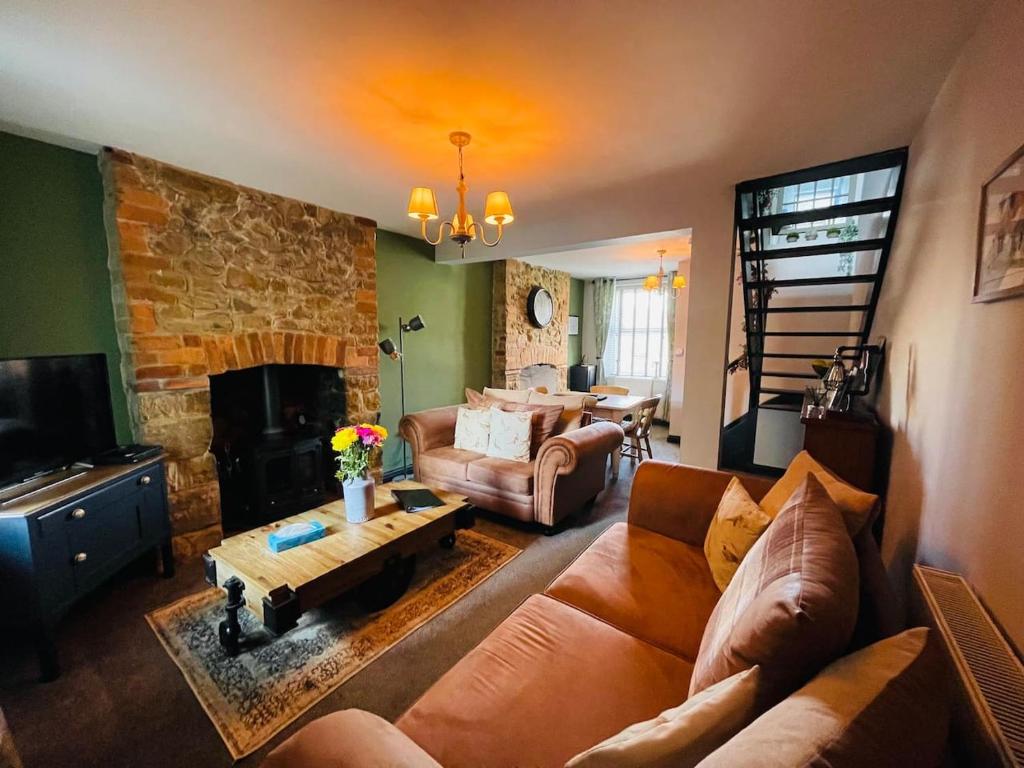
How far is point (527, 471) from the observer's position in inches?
114

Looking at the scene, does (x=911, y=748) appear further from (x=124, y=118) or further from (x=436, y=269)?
(x=436, y=269)

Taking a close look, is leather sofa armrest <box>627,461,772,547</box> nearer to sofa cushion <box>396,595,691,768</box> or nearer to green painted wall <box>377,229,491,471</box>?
sofa cushion <box>396,595,691,768</box>

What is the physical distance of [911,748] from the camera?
0.55m

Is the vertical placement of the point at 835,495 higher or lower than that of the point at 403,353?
lower

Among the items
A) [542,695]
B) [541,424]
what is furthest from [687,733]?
[541,424]

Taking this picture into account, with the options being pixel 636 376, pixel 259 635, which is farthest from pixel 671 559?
pixel 636 376

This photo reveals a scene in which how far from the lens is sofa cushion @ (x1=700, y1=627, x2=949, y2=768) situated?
517mm

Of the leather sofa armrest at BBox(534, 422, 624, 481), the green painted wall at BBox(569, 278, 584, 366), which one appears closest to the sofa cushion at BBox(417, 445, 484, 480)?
the leather sofa armrest at BBox(534, 422, 624, 481)

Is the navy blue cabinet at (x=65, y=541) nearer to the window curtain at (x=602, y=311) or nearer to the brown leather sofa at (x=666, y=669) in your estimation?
the brown leather sofa at (x=666, y=669)

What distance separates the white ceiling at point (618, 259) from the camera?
474cm

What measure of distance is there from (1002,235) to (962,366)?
0.44 meters

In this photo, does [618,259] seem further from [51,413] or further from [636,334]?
[51,413]

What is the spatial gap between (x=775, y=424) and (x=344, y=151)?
12.5ft

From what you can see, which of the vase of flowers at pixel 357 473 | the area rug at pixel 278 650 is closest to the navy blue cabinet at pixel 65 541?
the area rug at pixel 278 650
